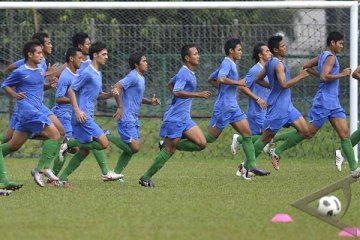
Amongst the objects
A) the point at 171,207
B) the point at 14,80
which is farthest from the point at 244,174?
the point at 171,207

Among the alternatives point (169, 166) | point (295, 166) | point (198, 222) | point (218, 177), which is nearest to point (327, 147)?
point (295, 166)

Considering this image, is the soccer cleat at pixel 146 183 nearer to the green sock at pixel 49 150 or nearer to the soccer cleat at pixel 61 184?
the soccer cleat at pixel 61 184

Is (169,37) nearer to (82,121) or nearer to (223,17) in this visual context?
(223,17)

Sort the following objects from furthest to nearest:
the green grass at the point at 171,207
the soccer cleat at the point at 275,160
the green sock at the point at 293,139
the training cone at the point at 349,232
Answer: the soccer cleat at the point at 275,160 < the green sock at the point at 293,139 < the green grass at the point at 171,207 < the training cone at the point at 349,232

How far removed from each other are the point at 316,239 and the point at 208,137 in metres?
Answer: 6.75

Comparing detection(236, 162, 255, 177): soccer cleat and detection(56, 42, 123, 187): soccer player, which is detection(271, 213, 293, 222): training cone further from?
detection(236, 162, 255, 177): soccer cleat

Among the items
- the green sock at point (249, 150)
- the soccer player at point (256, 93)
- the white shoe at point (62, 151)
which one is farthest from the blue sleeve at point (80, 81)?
the soccer player at point (256, 93)

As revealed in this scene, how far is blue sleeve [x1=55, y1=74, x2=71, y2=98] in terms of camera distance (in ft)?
47.7

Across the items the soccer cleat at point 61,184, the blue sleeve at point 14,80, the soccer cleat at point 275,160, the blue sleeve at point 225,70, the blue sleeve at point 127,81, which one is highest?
the blue sleeve at point 14,80

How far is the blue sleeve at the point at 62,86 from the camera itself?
14.5 meters

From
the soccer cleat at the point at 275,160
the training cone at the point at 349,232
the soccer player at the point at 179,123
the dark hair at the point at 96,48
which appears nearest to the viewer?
the training cone at the point at 349,232

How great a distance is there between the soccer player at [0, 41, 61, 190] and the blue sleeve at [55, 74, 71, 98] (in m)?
0.60

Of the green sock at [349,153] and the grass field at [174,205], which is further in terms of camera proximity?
the green sock at [349,153]

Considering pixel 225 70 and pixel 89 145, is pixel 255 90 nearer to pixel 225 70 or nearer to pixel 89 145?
pixel 225 70
